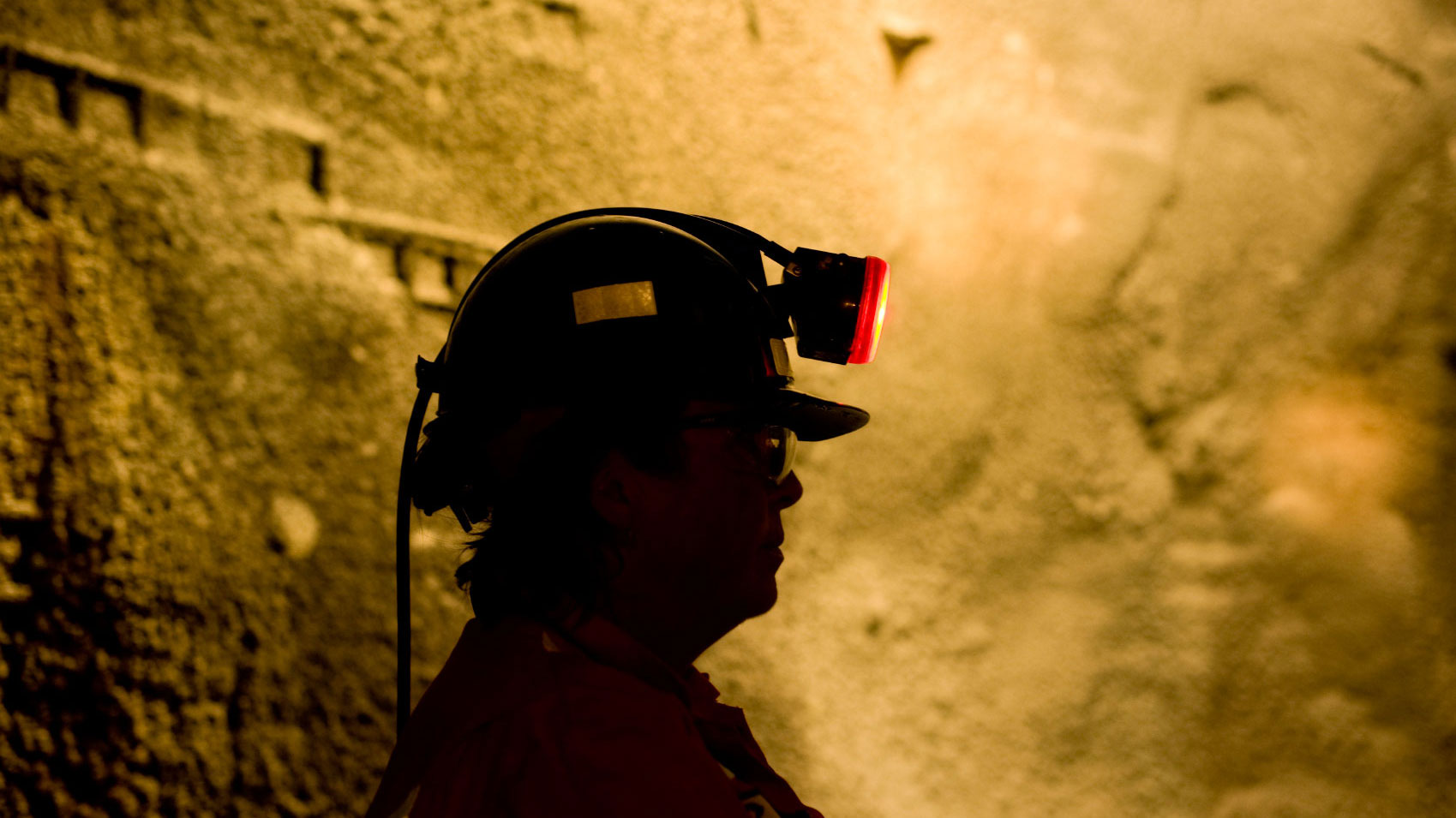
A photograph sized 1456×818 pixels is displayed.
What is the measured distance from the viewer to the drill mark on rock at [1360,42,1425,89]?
3.16m

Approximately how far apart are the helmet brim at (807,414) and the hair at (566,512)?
0.14 metres

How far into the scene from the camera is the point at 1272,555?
3035 millimetres

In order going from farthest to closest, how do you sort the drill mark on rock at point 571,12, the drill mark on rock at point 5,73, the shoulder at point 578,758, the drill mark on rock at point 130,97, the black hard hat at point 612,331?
the drill mark on rock at point 571,12 → the drill mark on rock at point 130,97 → the drill mark on rock at point 5,73 → the black hard hat at point 612,331 → the shoulder at point 578,758

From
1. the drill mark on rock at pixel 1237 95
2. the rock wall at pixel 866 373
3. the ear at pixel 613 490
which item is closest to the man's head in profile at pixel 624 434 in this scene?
the ear at pixel 613 490

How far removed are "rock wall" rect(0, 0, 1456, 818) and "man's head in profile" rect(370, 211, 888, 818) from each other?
0.92 meters

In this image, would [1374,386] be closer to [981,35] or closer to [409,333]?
[981,35]

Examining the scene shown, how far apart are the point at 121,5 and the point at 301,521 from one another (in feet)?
4.14

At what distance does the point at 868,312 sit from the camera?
1.46 meters

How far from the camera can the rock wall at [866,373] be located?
6.22ft

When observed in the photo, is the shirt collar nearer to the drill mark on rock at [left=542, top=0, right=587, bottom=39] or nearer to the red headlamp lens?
the red headlamp lens

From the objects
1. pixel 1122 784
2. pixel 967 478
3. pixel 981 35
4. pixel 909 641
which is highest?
pixel 981 35

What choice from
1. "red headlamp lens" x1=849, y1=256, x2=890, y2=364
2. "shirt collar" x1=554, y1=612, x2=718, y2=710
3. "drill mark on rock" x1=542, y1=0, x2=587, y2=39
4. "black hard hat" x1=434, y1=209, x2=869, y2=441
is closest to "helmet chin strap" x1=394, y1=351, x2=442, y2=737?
"black hard hat" x1=434, y1=209, x2=869, y2=441

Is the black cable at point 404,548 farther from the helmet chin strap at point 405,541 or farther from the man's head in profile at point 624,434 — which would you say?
the man's head in profile at point 624,434

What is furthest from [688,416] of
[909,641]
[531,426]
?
[909,641]
